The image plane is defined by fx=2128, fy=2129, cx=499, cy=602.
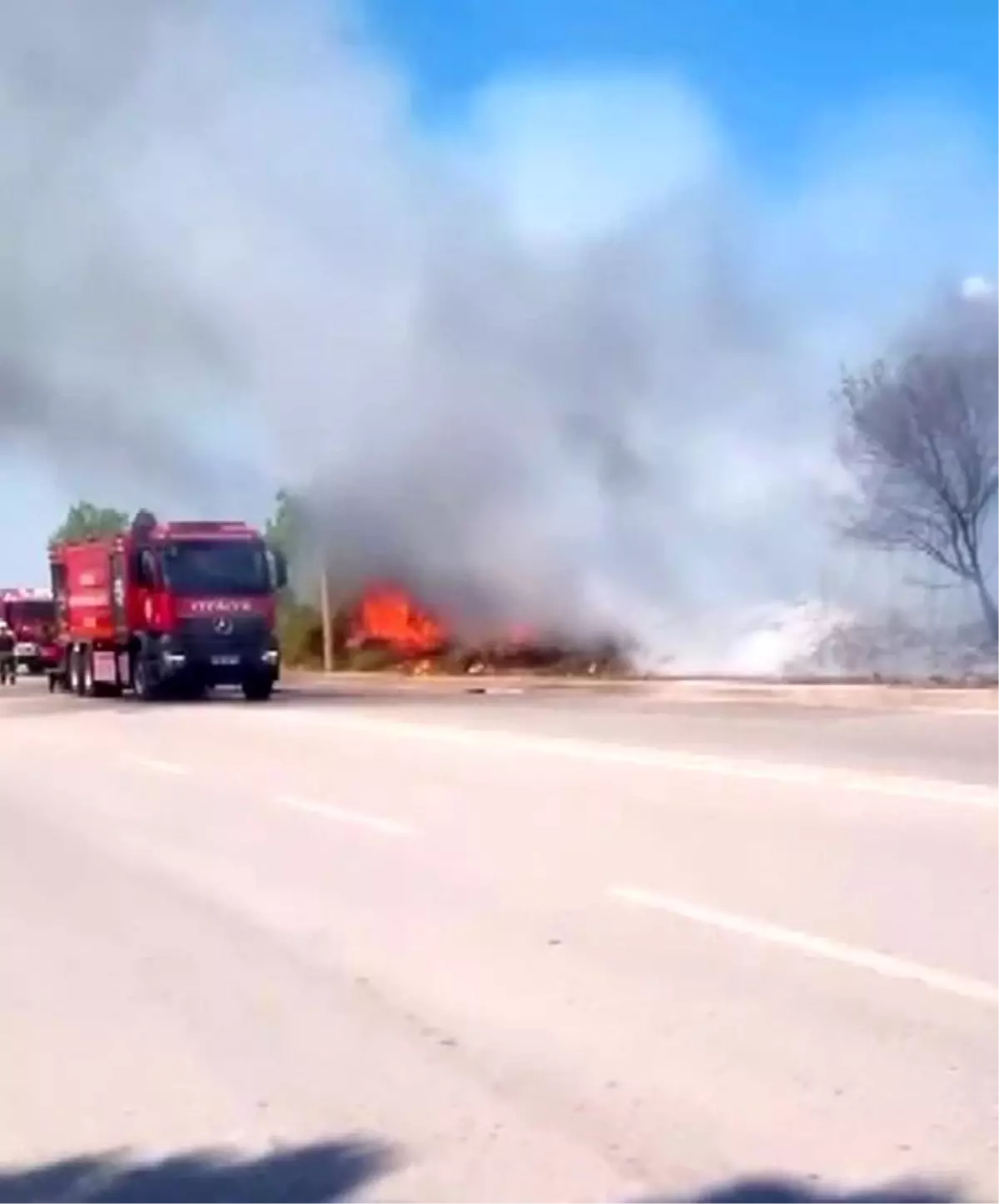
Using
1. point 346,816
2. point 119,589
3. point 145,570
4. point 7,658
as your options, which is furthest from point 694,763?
point 7,658

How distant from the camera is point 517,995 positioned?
8102mm

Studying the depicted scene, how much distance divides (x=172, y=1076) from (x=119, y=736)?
20035 millimetres

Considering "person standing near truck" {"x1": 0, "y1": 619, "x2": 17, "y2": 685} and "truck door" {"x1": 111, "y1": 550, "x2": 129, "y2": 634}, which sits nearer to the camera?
"truck door" {"x1": 111, "y1": 550, "x2": 129, "y2": 634}

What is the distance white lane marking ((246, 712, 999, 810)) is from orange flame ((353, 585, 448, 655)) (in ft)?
76.7

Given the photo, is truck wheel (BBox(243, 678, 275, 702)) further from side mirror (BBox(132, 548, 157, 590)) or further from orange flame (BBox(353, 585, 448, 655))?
orange flame (BBox(353, 585, 448, 655))

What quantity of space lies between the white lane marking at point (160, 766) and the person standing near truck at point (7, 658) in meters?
37.3

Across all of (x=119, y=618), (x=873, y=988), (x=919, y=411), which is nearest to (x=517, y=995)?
(x=873, y=988)

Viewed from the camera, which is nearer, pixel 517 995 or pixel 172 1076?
pixel 172 1076

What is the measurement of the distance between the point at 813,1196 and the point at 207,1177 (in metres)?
1.66

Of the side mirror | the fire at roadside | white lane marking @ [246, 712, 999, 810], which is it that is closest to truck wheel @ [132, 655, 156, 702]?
the side mirror

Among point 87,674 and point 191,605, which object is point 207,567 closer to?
point 191,605

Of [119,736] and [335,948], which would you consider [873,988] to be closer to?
[335,948]

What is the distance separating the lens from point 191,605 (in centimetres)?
3612

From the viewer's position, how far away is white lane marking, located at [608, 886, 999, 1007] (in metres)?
7.93
